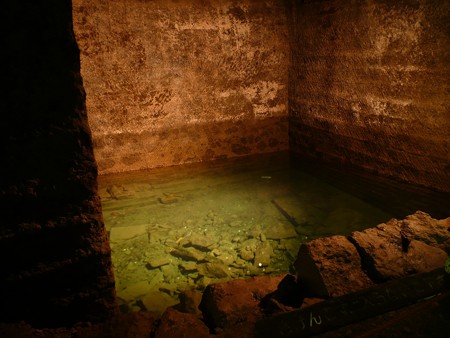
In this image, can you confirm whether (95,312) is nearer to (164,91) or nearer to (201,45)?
(164,91)

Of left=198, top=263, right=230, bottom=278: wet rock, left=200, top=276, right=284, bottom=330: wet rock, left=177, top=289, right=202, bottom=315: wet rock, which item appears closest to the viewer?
left=200, top=276, right=284, bottom=330: wet rock

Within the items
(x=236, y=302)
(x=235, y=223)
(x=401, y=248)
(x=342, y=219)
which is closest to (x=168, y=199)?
(x=235, y=223)

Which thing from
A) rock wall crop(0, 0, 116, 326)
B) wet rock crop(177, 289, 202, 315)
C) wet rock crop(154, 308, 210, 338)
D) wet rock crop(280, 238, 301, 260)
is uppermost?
rock wall crop(0, 0, 116, 326)

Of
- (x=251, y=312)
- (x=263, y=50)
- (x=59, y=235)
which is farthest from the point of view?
(x=263, y=50)

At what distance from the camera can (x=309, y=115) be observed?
5.71m

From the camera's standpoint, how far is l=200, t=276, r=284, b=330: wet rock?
73.0 inches

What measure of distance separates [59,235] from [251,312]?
1.09 m

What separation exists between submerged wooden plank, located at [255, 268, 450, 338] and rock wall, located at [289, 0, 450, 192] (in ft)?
8.35

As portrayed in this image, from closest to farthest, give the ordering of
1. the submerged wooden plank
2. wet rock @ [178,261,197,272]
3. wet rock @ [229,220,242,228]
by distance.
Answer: the submerged wooden plank, wet rock @ [178,261,197,272], wet rock @ [229,220,242,228]

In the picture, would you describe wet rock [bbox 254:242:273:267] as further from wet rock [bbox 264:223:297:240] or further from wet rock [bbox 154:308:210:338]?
wet rock [bbox 154:308:210:338]

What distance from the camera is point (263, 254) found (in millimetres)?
3232

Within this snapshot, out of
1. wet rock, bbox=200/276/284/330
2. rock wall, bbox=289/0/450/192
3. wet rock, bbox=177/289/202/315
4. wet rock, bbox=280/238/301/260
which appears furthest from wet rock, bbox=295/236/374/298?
rock wall, bbox=289/0/450/192

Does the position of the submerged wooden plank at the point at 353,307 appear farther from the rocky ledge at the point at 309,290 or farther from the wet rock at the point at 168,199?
the wet rock at the point at 168,199

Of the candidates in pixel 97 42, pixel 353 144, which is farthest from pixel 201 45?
pixel 353 144
